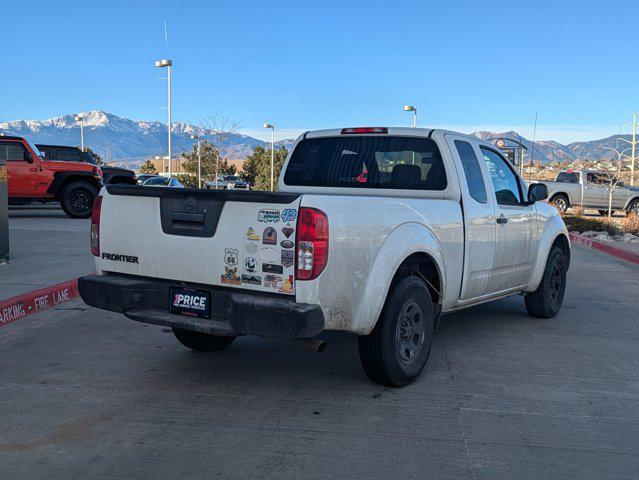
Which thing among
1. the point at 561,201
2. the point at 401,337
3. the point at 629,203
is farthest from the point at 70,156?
the point at 629,203

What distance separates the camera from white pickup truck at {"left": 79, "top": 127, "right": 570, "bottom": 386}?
13.5 ft

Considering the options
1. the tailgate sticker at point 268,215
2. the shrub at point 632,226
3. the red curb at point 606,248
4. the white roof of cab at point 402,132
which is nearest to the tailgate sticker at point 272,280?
the tailgate sticker at point 268,215

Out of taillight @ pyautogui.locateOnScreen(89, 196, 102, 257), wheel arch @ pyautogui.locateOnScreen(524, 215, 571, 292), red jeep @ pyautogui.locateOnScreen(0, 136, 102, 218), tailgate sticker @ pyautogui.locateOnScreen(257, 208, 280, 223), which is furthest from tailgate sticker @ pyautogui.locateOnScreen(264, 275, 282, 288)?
red jeep @ pyautogui.locateOnScreen(0, 136, 102, 218)

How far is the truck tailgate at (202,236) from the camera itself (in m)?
4.13

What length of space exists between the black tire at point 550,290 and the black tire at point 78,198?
14.4 m

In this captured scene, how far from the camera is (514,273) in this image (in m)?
6.71

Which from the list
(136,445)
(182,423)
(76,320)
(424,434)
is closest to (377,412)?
(424,434)

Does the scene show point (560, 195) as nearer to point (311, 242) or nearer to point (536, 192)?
point (536, 192)

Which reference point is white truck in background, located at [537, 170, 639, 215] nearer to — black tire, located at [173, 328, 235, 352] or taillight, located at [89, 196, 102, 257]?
black tire, located at [173, 328, 235, 352]

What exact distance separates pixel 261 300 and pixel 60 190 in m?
16.1

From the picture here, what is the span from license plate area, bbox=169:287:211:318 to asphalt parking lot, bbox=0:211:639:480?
Result: 0.62 m

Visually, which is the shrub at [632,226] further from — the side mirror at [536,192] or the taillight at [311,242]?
the taillight at [311,242]

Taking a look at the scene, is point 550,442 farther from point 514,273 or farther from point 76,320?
point 76,320

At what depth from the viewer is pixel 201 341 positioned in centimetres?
577
